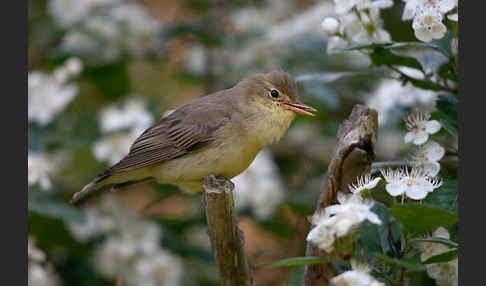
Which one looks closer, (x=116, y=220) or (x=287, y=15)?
(x=116, y=220)

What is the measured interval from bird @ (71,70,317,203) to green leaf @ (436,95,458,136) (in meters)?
0.81

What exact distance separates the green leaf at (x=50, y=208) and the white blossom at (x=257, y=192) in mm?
1075

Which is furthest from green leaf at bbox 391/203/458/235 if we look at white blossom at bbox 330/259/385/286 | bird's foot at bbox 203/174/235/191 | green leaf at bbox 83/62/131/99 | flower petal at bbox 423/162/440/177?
green leaf at bbox 83/62/131/99

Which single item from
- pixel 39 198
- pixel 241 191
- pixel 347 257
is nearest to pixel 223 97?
pixel 241 191

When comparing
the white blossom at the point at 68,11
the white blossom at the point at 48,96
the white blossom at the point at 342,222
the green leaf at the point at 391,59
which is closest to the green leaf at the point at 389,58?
the green leaf at the point at 391,59

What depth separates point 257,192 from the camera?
4105mm

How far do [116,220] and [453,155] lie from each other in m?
2.33

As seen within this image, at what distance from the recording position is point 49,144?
4.05m

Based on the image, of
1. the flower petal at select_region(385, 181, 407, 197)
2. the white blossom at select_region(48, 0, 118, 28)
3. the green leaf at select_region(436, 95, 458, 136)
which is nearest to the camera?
the flower petal at select_region(385, 181, 407, 197)

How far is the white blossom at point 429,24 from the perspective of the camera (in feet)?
7.94

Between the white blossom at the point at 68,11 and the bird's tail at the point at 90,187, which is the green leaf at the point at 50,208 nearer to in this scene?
the bird's tail at the point at 90,187

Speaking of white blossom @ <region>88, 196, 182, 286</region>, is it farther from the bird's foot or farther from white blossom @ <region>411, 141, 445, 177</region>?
white blossom @ <region>411, 141, 445, 177</region>

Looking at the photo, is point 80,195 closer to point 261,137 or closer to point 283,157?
point 261,137

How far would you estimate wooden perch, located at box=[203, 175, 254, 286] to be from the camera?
2375 millimetres
